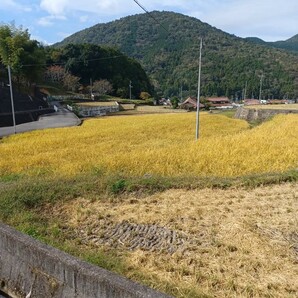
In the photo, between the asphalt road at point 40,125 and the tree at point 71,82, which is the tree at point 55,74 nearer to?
the tree at point 71,82

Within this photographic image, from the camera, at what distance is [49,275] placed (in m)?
3.07

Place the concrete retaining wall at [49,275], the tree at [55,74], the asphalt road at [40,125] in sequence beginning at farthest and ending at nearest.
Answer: the tree at [55,74], the asphalt road at [40,125], the concrete retaining wall at [49,275]

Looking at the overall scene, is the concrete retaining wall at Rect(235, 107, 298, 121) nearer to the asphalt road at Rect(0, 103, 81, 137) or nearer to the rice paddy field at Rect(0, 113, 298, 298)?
the asphalt road at Rect(0, 103, 81, 137)

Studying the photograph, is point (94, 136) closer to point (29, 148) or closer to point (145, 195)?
point (29, 148)

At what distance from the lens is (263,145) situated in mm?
12805

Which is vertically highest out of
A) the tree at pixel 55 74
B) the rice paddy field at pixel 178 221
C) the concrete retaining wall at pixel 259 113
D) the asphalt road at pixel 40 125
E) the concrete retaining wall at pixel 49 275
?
the tree at pixel 55 74

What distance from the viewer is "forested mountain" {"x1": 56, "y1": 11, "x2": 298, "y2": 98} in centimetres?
10669

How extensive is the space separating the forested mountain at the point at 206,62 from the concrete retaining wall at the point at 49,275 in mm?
88479

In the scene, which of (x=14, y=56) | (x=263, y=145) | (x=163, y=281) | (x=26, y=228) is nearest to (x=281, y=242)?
(x=163, y=281)

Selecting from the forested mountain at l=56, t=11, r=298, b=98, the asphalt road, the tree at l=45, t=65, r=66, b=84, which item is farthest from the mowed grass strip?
the forested mountain at l=56, t=11, r=298, b=98

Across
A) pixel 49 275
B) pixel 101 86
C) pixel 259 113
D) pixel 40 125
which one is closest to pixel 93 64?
pixel 101 86

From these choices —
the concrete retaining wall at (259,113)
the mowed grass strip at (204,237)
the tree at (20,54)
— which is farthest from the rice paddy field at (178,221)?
the tree at (20,54)

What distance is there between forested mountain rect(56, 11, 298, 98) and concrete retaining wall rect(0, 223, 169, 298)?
290ft

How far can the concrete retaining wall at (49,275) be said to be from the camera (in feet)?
8.59
